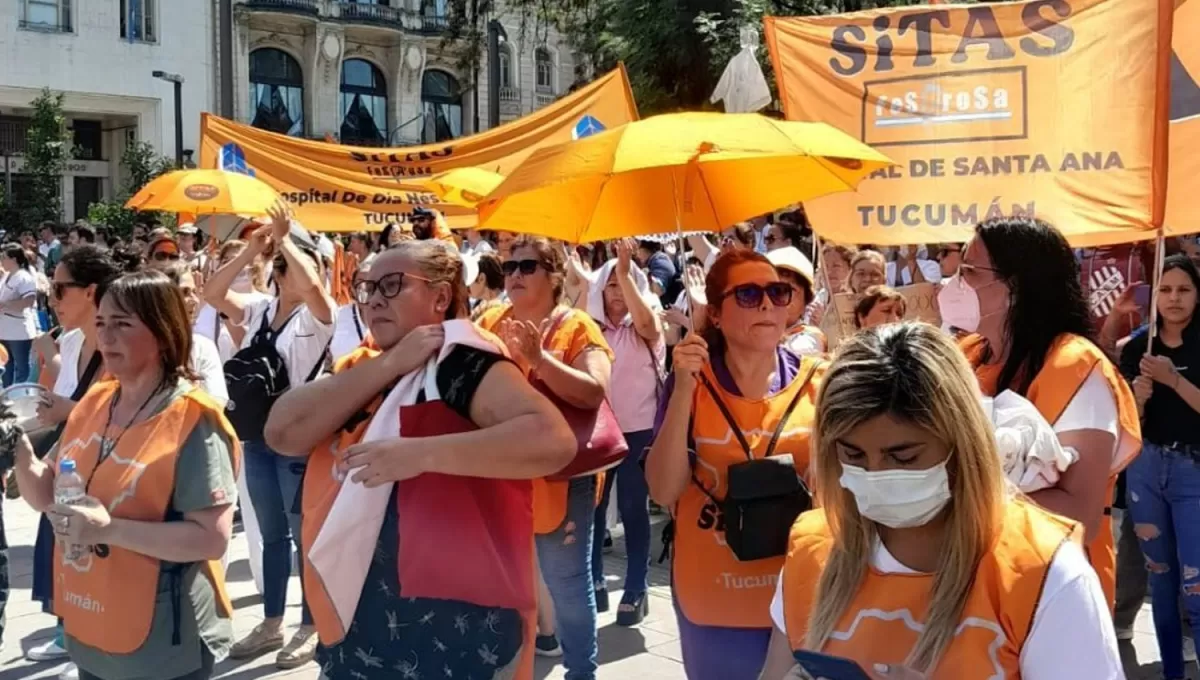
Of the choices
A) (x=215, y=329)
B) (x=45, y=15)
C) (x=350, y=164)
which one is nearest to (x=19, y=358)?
(x=350, y=164)

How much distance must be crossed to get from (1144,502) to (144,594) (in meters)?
3.95

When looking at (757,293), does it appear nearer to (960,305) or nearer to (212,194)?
(960,305)

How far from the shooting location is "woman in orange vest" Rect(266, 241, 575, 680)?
271 cm

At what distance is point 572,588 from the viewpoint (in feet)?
15.2

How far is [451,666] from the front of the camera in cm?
275

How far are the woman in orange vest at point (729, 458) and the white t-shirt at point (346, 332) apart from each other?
2.33 metres

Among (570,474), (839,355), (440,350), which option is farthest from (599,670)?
(839,355)

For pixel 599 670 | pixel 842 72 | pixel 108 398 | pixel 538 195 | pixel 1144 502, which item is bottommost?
pixel 599 670

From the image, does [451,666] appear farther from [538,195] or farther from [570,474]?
[538,195]

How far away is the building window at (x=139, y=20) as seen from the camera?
4119 cm

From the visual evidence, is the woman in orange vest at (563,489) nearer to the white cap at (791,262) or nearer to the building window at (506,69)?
the white cap at (791,262)

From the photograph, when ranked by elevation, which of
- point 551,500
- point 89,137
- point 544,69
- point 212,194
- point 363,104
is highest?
point 544,69

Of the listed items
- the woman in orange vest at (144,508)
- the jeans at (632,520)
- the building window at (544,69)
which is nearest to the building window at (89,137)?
the building window at (544,69)

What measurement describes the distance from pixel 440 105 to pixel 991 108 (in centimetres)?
5022
